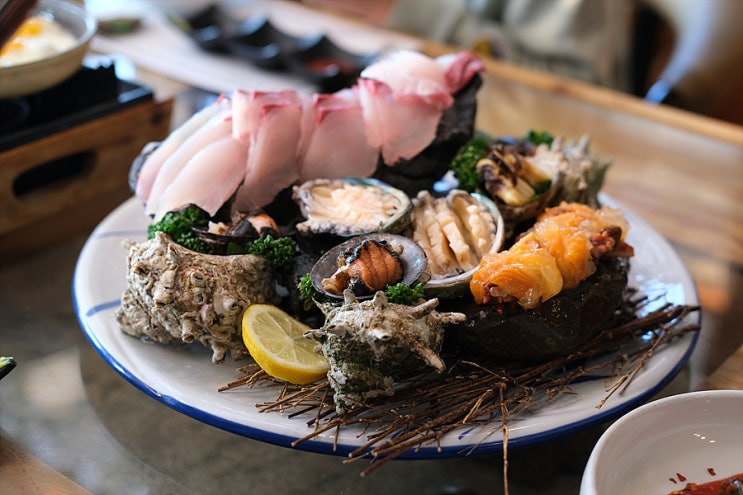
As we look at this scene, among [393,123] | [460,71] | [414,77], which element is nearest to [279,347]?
[393,123]

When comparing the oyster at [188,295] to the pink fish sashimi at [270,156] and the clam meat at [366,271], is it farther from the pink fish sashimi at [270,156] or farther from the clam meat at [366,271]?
the pink fish sashimi at [270,156]

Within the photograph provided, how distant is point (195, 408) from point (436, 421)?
1.52 feet

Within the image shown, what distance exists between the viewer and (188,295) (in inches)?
58.2

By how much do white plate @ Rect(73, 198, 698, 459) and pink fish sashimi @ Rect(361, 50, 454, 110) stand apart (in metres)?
0.75

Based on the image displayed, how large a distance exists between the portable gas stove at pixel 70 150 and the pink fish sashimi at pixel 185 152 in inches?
19.5

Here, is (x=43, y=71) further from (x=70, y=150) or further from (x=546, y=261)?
(x=546, y=261)

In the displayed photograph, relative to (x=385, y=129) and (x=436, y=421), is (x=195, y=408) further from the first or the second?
(x=385, y=129)

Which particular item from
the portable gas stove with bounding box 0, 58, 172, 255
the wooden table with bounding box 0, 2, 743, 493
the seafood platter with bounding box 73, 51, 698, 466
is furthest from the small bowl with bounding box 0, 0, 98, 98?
the seafood platter with bounding box 73, 51, 698, 466

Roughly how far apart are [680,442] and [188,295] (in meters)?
0.99

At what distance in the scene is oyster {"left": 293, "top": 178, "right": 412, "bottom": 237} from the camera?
1647mm

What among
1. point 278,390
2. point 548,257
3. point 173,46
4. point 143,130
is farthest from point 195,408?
point 173,46

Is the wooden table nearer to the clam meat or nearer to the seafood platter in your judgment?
the seafood platter

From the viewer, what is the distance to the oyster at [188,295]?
1482 mm

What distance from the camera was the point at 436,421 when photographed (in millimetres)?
1351
